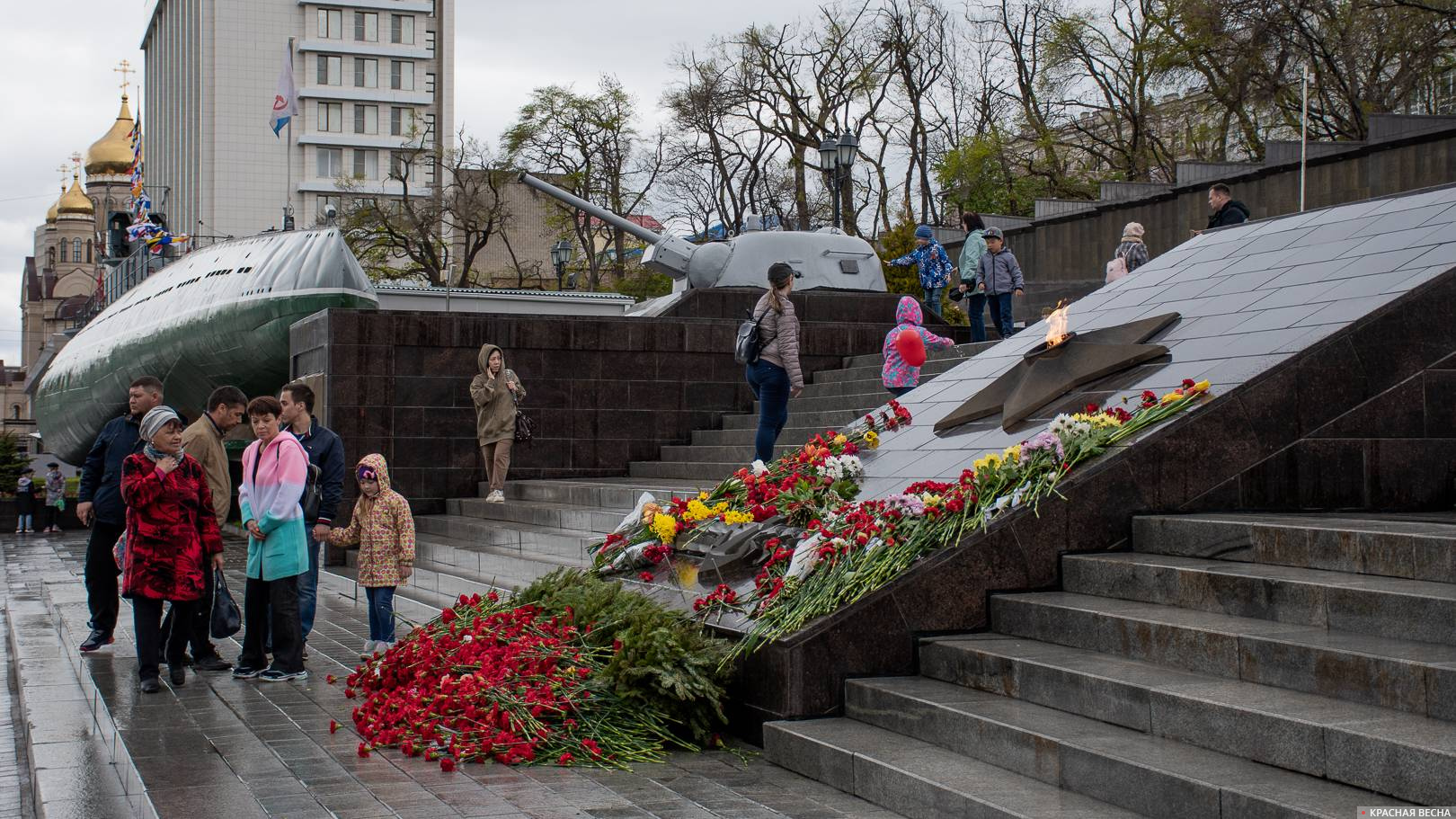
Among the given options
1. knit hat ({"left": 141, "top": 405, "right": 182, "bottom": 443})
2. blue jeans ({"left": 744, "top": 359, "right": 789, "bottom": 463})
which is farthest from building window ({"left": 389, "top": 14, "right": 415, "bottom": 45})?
knit hat ({"left": 141, "top": 405, "right": 182, "bottom": 443})

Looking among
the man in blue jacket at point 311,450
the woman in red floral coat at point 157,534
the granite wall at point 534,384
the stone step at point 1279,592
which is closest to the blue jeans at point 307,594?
the man in blue jacket at point 311,450

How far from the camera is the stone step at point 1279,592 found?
15.8 ft

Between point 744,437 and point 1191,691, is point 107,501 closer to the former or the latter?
point 1191,691

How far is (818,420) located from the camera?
1451 centimetres

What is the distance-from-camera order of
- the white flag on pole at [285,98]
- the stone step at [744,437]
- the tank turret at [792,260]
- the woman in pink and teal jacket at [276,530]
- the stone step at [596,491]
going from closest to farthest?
the woman in pink and teal jacket at [276,530] → the stone step at [596,491] → the stone step at [744,437] → the tank turret at [792,260] → the white flag on pole at [285,98]

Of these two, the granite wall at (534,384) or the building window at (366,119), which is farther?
the building window at (366,119)

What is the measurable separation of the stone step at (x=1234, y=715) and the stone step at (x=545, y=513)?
5.87 m

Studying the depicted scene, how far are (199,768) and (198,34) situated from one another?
8055 centimetres

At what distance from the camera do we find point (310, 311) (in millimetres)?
23266

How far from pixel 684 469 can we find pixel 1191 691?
33.8 feet

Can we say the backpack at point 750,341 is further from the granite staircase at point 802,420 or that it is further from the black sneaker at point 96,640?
the black sneaker at point 96,640

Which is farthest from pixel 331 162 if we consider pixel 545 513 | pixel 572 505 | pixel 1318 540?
pixel 1318 540

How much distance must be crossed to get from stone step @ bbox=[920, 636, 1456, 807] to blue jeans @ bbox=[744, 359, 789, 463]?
484cm

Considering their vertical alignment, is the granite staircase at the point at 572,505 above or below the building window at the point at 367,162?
below
